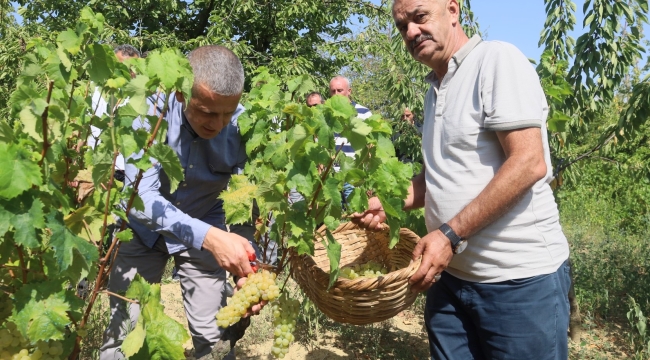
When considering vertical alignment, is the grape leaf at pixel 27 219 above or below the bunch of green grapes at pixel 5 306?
above

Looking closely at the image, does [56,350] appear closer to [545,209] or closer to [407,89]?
[545,209]

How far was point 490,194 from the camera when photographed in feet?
5.49

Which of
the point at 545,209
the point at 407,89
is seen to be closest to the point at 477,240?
the point at 545,209

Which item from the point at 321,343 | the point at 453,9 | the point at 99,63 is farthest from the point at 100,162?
the point at 321,343

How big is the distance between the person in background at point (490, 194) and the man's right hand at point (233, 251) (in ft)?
1.80

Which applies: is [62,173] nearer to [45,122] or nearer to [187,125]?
[45,122]

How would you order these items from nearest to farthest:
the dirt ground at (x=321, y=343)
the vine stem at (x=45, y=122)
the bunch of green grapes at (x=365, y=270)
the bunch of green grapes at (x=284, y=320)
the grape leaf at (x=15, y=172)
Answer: the grape leaf at (x=15, y=172) → the vine stem at (x=45, y=122) → the bunch of green grapes at (x=284, y=320) → the bunch of green grapes at (x=365, y=270) → the dirt ground at (x=321, y=343)

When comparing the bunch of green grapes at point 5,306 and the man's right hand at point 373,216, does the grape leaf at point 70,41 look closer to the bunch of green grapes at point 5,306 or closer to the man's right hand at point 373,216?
the bunch of green grapes at point 5,306

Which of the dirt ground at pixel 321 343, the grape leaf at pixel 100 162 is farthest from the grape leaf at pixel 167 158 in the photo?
the dirt ground at pixel 321 343

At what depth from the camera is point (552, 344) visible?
1.84 metres

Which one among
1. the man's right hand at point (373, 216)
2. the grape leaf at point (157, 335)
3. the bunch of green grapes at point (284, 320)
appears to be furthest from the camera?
the man's right hand at point (373, 216)

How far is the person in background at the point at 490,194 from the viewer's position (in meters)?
1.68

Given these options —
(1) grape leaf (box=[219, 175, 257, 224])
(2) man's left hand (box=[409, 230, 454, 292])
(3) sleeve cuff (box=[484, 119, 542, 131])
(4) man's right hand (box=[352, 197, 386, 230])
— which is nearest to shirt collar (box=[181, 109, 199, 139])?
(1) grape leaf (box=[219, 175, 257, 224])

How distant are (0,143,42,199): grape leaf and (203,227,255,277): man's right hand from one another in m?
0.69
